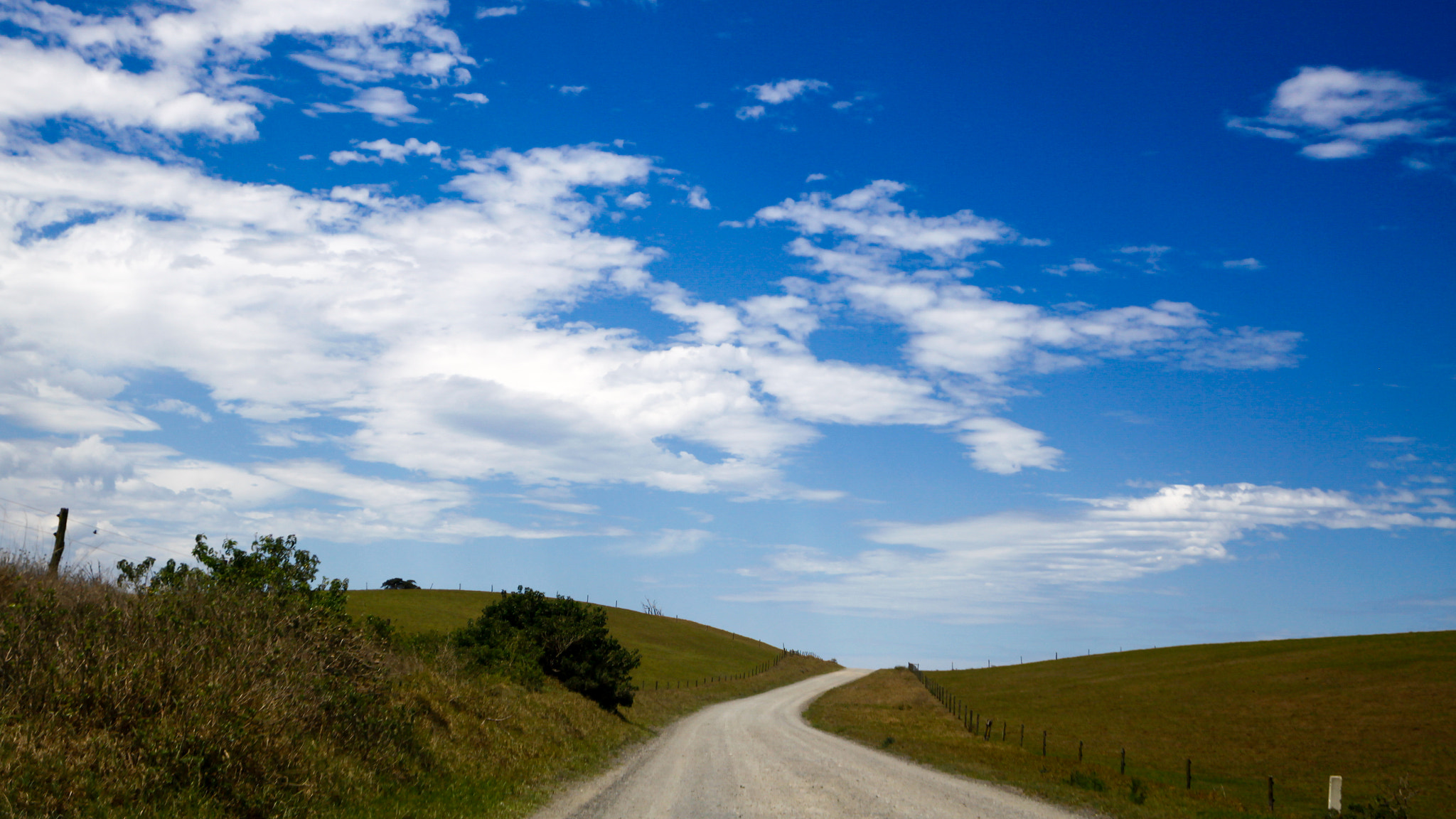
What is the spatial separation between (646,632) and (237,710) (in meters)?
125

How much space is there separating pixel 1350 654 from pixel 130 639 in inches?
3760

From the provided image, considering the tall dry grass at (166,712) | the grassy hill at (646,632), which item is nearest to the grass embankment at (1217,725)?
the tall dry grass at (166,712)

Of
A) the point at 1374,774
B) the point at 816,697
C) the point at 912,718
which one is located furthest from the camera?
the point at 816,697

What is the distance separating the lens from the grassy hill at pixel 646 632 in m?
92.5

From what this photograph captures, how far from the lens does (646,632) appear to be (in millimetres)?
132750

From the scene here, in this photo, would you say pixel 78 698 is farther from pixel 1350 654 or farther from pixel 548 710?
pixel 1350 654

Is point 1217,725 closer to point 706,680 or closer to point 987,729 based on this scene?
point 987,729

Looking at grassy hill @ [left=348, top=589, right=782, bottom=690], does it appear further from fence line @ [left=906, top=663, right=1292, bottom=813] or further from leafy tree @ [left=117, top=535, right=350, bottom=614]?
leafy tree @ [left=117, top=535, right=350, bottom=614]

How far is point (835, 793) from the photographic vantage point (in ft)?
57.6

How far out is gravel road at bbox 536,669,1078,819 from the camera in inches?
595

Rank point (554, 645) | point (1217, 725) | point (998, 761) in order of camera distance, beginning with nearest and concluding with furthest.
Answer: point (998, 761)
point (554, 645)
point (1217, 725)

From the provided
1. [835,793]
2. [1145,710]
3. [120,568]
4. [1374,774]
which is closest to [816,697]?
[1145,710]

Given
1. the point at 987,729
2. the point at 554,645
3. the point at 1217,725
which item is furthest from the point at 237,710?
the point at 1217,725

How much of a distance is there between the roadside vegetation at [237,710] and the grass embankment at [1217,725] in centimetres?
1485
